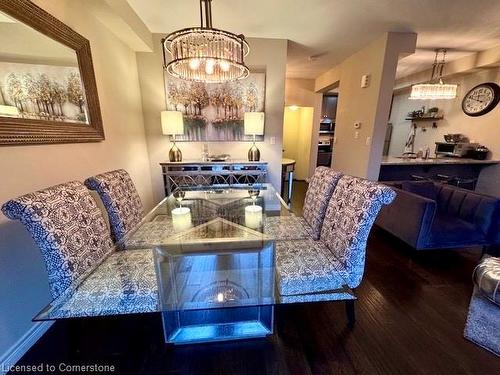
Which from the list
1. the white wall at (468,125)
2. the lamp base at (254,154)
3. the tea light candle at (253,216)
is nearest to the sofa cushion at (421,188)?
the tea light candle at (253,216)

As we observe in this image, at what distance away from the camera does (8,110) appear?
45.7 inches

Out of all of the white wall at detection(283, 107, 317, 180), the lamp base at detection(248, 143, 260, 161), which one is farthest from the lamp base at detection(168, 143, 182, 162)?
the white wall at detection(283, 107, 317, 180)

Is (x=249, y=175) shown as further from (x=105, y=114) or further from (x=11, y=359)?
(x=11, y=359)

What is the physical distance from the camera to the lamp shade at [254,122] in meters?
2.86

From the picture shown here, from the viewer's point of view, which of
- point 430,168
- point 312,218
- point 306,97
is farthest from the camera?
point 306,97

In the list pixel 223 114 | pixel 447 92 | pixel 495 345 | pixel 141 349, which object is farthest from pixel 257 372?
pixel 447 92

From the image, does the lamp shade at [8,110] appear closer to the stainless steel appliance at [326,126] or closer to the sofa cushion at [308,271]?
the sofa cushion at [308,271]

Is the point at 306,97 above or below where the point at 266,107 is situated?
above

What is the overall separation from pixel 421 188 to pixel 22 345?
364cm

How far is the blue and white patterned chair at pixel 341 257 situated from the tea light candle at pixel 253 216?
0.34m

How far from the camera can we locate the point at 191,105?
118 inches

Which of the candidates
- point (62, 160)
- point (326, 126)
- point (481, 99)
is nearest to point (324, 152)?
point (326, 126)

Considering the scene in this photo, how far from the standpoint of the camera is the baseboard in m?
1.13

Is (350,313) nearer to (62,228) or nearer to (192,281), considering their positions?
(192,281)
